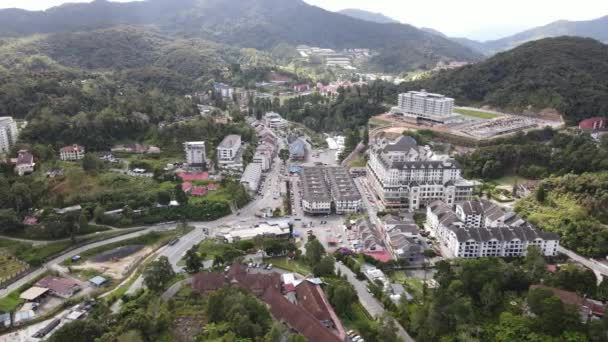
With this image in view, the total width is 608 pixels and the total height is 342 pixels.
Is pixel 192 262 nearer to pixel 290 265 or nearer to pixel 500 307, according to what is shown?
pixel 290 265

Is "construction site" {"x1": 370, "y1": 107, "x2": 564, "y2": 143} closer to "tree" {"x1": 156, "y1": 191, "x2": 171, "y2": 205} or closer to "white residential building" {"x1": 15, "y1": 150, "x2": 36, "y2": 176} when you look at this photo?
"tree" {"x1": 156, "y1": 191, "x2": 171, "y2": 205}

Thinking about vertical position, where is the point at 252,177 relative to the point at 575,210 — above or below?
below

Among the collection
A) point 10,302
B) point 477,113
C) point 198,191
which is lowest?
point 10,302

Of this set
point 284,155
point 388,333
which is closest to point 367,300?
point 388,333

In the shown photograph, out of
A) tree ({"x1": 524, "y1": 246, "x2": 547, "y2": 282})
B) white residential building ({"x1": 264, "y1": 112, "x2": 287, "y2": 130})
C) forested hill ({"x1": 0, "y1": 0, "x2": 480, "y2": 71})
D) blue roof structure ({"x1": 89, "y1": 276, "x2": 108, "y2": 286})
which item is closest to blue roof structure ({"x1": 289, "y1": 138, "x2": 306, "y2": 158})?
white residential building ({"x1": 264, "y1": 112, "x2": 287, "y2": 130})

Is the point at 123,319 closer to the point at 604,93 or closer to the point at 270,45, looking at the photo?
the point at 604,93

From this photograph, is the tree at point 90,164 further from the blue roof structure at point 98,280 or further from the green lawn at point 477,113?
the green lawn at point 477,113

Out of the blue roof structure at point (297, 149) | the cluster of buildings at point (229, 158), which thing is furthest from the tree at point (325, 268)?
the blue roof structure at point (297, 149)

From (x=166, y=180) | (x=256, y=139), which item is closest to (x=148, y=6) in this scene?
(x=256, y=139)
